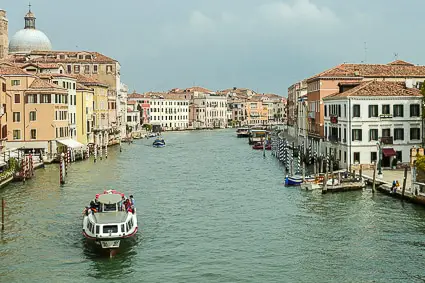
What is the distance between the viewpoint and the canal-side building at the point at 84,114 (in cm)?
5156

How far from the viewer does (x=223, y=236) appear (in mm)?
19250

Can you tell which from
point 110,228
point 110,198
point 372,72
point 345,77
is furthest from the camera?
point 372,72

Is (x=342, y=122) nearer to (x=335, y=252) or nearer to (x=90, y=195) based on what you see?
(x=90, y=195)

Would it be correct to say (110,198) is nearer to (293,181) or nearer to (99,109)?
(293,181)

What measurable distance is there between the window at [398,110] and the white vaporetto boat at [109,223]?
54.7 feet

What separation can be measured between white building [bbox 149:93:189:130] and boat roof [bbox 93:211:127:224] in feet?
315

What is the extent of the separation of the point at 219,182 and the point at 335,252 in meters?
15.6

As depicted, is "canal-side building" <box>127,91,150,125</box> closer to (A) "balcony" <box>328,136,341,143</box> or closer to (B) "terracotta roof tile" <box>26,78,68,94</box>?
(B) "terracotta roof tile" <box>26,78,68,94</box>

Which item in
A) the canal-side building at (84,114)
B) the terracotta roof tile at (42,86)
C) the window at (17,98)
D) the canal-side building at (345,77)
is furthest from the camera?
the canal-side building at (84,114)

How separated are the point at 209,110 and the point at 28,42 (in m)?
55.8

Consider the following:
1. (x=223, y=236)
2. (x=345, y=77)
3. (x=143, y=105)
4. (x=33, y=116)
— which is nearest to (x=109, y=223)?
(x=223, y=236)

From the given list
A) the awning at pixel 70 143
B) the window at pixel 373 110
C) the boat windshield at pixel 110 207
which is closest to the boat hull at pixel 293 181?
the window at pixel 373 110

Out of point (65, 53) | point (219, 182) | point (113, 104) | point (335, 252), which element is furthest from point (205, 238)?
point (65, 53)

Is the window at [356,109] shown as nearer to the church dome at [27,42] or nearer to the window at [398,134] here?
the window at [398,134]
